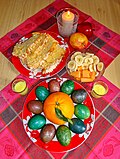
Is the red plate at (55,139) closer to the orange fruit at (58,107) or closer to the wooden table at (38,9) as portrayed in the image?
the orange fruit at (58,107)

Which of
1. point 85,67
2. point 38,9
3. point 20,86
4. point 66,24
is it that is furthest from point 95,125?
point 38,9

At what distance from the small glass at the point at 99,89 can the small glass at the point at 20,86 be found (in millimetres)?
384

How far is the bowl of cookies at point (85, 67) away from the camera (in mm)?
1001

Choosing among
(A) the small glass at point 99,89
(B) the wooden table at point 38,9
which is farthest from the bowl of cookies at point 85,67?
(B) the wooden table at point 38,9

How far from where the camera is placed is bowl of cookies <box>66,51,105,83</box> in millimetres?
1001

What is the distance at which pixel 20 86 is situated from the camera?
101 cm

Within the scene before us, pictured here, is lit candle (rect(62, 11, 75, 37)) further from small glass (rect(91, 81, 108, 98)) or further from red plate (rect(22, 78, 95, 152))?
red plate (rect(22, 78, 95, 152))

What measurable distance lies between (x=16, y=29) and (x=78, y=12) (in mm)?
498

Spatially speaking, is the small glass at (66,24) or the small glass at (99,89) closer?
the small glass at (99,89)

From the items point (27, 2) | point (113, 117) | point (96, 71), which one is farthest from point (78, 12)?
point (113, 117)

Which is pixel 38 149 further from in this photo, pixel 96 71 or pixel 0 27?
pixel 0 27

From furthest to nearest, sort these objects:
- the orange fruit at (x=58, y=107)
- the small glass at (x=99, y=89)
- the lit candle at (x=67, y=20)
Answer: the lit candle at (x=67, y=20) → the small glass at (x=99, y=89) → the orange fruit at (x=58, y=107)

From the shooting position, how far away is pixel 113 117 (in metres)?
0.96

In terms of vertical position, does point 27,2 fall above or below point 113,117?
above
